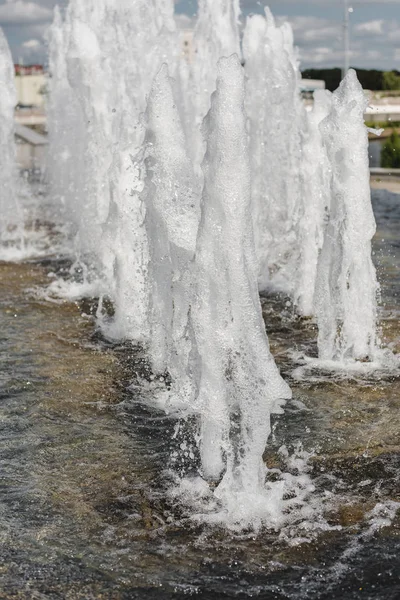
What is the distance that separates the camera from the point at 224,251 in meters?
5.07

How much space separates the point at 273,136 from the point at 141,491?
9994mm

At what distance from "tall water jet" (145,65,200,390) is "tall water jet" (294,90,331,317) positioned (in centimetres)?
249

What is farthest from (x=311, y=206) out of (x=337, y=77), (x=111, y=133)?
(x=337, y=77)

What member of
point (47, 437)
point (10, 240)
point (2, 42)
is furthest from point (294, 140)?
point (47, 437)

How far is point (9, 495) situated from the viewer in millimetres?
5176

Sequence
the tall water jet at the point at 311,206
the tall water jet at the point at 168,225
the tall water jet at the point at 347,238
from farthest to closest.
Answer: the tall water jet at the point at 311,206 → the tall water jet at the point at 347,238 → the tall water jet at the point at 168,225

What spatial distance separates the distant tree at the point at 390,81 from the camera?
62.8 metres

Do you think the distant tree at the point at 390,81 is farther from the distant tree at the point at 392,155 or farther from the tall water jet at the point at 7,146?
the tall water jet at the point at 7,146

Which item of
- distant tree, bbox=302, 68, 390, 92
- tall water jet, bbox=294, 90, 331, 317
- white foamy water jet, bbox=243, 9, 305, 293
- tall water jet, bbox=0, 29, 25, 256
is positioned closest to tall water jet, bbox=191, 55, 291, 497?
tall water jet, bbox=294, 90, 331, 317

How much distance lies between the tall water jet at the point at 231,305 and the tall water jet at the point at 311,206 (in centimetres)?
441

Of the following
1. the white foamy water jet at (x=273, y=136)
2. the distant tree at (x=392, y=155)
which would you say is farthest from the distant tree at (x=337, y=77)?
the white foamy water jet at (x=273, y=136)

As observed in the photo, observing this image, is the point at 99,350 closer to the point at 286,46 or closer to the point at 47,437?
the point at 47,437

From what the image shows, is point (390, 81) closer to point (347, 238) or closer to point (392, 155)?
point (392, 155)

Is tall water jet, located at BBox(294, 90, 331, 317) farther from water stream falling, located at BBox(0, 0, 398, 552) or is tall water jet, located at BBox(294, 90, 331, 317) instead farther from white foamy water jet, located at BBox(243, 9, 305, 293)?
white foamy water jet, located at BBox(243, 9, 305, 293)
